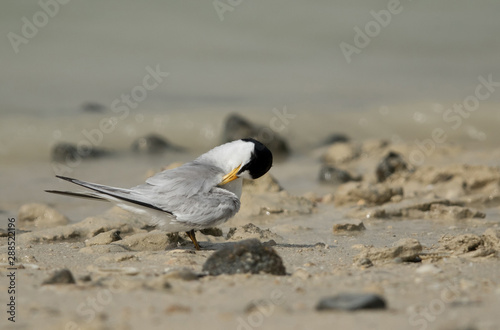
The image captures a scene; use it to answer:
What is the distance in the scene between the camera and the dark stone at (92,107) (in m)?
10.8

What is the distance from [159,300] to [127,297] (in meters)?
0.14

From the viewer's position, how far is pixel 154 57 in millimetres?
14008

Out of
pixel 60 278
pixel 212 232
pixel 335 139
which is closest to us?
pixel 60 278

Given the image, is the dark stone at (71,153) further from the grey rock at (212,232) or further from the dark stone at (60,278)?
the dark stone at (60,278)

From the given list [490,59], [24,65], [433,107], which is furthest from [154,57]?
[490,59]

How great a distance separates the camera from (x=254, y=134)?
30.3 feet

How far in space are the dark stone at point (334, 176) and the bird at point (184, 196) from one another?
283 cm

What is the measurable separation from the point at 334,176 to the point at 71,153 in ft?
12.4

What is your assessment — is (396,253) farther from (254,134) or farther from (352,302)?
(254,134)

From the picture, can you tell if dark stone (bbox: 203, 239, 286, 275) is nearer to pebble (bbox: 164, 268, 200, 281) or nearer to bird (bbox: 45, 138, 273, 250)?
pebble (bbox: 164, 268, 200, 281)

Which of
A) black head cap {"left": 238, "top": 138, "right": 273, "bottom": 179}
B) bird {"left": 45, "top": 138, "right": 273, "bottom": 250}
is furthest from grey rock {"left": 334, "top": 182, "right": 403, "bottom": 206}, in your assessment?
bird {"left": 45, "top": 138, "right": 273, "bottom": 250}

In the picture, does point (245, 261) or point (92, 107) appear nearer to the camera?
point (245, 261)

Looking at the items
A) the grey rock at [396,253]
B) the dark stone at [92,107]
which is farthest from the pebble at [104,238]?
the dark stone at [92,107]

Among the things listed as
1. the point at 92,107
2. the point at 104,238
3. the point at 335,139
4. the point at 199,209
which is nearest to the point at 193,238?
the point at 199,209
